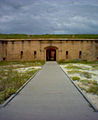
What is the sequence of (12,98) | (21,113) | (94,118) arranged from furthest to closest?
(12,98) → (21,113) → (94,118)

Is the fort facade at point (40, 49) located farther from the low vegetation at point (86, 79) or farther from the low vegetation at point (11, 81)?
the low vegetation at point (11, 81)

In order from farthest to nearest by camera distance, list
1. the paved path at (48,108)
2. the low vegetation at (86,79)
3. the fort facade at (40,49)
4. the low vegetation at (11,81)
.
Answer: the fort facade at (40,49) → the low vegetation at (86,79) → the low vegetation at (11,81) → the paved path at (48,108)

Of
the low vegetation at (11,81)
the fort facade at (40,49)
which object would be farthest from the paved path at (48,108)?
the fort facade at (40,49)

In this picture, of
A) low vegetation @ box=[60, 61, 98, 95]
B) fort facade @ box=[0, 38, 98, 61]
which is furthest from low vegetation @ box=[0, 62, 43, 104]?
fort facade @ box=[0, 38, 98, 61]

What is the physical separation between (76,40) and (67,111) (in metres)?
26.6

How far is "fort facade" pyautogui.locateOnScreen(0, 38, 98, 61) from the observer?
30.6 metres

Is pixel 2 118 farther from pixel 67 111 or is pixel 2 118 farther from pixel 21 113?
pixel 67 111

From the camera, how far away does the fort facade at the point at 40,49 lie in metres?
30.6

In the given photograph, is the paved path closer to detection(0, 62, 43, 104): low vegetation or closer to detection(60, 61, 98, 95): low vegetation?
detection(0, 62, 43, 104): low vegetation

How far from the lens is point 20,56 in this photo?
30.9m

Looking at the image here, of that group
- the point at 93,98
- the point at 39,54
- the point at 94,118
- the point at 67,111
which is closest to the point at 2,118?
the point at 67,111

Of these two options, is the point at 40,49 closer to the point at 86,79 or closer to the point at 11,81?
the point at 86,79

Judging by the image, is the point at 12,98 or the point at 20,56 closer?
the point at 12,98

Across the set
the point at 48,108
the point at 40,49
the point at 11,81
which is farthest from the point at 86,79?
the point at 40,49
